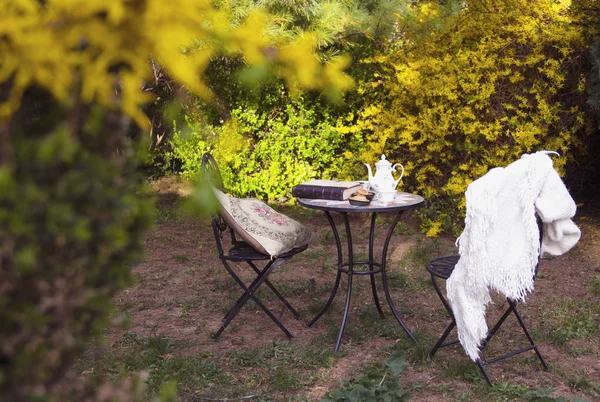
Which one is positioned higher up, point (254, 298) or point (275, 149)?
point (275, 149)

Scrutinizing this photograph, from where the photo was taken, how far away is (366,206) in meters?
3.29

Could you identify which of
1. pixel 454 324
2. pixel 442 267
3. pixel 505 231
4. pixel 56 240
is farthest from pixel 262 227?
pixel 56 240

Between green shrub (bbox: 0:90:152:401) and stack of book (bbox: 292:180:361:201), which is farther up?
green shrub (bbox: 0:90:152:401)

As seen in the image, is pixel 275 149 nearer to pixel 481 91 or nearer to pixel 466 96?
pixel 466 96

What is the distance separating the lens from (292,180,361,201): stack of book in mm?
3418

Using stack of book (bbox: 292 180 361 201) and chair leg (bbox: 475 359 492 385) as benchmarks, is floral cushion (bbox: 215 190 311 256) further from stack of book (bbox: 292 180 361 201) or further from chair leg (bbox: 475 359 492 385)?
chair leg (bbox: 475 359 492 385)

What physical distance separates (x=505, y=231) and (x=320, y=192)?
3.39 ft

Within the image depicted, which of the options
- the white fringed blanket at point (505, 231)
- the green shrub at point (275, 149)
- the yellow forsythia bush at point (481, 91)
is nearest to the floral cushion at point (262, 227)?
the white fringed blanket at point (505, 231)

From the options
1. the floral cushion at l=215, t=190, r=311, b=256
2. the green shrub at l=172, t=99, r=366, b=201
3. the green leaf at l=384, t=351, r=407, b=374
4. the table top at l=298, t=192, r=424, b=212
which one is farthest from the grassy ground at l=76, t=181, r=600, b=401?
the green shrub at l=172, t=99, r=366, b=201

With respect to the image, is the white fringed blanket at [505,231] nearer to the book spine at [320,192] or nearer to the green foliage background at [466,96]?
the book spine at [320,192]

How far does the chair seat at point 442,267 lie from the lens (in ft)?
9.94

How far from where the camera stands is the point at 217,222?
352 centimetres

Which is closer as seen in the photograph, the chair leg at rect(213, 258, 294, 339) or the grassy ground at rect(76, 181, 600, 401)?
the grassy ground at rect(76, 181, 600, 401)

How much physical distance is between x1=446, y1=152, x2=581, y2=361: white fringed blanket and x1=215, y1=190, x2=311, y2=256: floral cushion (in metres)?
0.96
